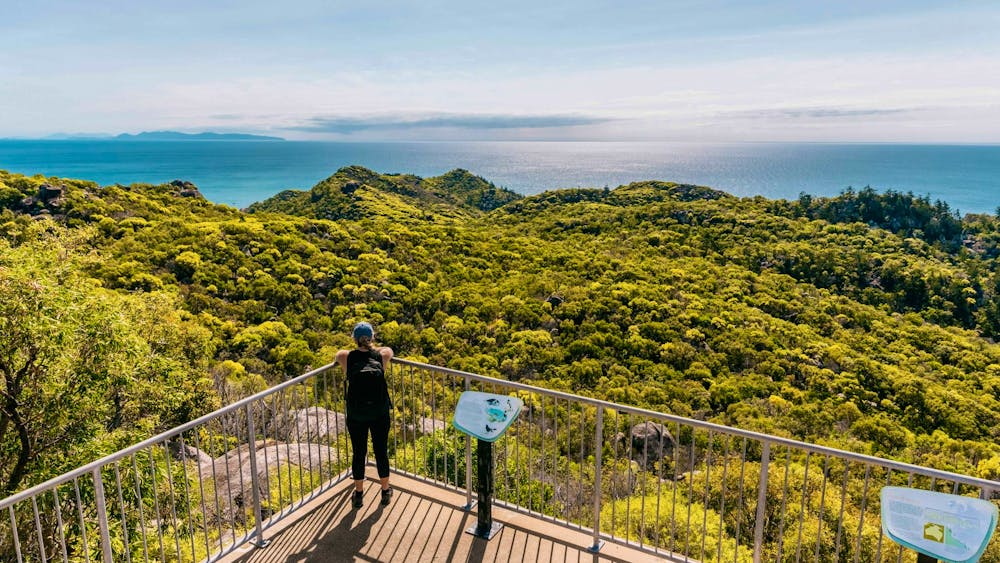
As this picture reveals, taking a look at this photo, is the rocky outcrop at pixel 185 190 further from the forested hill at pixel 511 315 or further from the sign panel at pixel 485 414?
the sign panel at pixel 485 414

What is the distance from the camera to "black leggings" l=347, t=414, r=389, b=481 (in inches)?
185

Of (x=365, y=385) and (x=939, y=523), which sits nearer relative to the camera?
(x=939, y=523)

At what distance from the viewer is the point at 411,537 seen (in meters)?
4.53

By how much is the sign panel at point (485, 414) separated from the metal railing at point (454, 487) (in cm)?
19

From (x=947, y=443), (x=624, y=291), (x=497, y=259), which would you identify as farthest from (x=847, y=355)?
(x=497, y=259)

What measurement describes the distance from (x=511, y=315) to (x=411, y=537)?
92.2ft

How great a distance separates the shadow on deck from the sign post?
0.45 ft

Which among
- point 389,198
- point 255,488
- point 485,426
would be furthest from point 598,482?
point 389,198

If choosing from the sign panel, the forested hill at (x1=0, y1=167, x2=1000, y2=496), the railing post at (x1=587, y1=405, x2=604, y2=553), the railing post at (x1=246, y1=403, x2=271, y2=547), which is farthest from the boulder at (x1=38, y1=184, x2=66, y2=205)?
the railing post at (x1=587, y1=405, x2=604, y2=553)

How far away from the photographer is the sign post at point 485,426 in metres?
4.12

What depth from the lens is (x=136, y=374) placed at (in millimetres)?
10000

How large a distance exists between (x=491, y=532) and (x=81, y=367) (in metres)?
7.24

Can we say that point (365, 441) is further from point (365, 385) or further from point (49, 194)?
point (49, 194)

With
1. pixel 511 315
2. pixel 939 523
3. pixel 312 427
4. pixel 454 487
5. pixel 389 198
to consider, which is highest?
pixel 939 523
